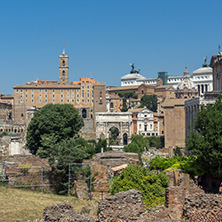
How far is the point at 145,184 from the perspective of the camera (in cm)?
1680

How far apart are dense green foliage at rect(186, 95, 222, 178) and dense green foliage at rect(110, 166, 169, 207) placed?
7.78 ft

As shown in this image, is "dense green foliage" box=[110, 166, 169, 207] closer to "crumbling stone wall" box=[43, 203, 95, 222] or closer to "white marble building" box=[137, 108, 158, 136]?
"crumbling stone wall" box=[43, 203, 95, 222]

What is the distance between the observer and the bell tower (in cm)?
10769

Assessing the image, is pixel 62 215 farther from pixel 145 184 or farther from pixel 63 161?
pixel 63 161

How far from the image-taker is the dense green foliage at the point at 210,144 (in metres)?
18.2

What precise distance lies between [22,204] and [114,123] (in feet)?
221

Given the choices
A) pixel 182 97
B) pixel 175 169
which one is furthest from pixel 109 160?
pixel 182 97

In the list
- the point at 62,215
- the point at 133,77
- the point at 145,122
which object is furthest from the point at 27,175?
the point at 133,77

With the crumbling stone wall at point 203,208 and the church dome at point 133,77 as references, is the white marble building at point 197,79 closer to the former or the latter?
the church dome at point 133,77

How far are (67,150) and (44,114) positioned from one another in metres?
26.0

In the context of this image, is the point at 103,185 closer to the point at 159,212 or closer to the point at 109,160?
the point at 159,212

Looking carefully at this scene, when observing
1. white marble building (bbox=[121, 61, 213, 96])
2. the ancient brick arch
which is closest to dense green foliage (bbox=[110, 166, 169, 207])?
the ancient brick arch

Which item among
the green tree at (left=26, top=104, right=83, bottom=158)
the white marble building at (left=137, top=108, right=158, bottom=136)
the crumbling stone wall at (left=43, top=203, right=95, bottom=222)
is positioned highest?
the white marble building at (left=137, top=108, right=158, bottom=136)

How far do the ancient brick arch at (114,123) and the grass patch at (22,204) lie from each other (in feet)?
205
